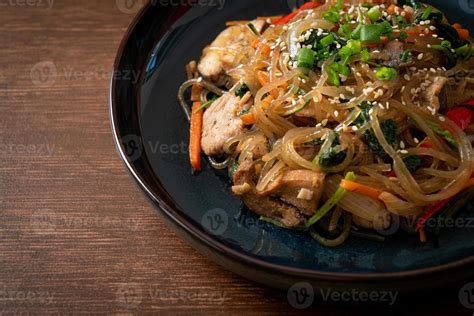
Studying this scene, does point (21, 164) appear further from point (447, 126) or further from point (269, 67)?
point (447, 126)

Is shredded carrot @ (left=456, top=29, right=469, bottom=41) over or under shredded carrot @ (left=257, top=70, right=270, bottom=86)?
over

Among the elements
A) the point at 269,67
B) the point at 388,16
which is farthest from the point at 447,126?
the point at 269,67
